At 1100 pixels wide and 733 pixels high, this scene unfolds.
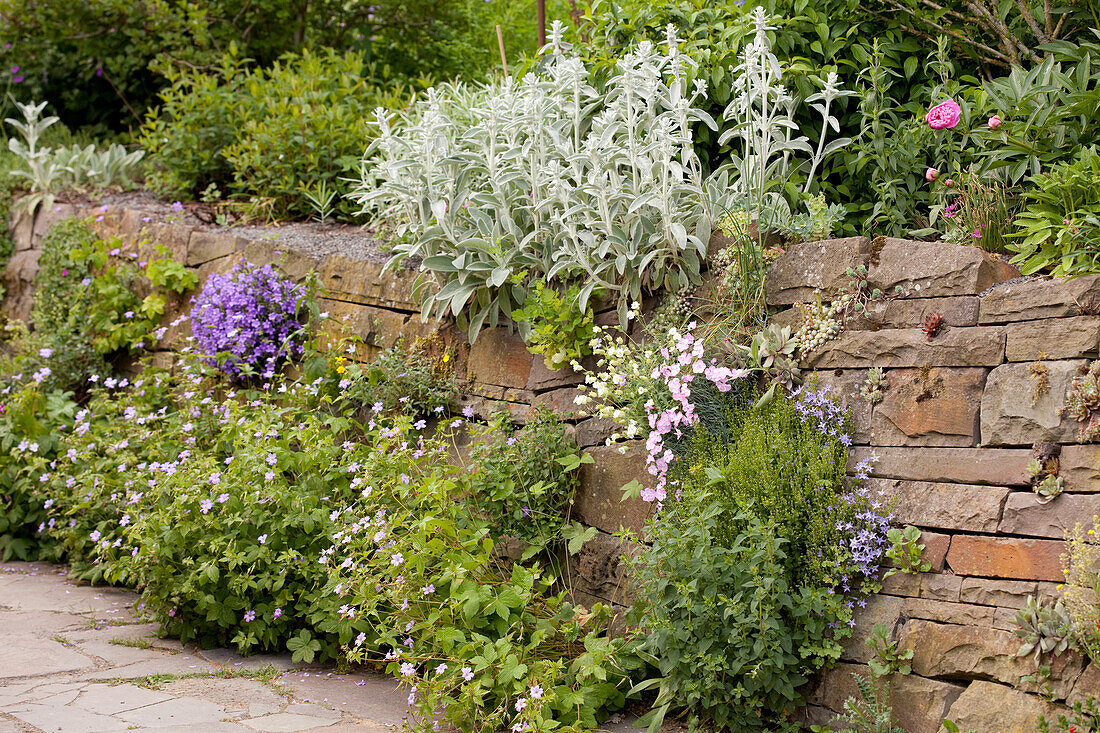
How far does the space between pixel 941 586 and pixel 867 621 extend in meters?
0.24

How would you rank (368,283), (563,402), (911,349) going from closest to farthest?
(911,349)
(563,402)
(368,283)

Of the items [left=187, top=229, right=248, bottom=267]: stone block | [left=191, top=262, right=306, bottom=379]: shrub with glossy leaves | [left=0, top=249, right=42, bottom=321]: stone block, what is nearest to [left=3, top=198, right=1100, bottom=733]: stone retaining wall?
[left=191, top=262, right=306, bottom=379]: shrub with glossy leaves

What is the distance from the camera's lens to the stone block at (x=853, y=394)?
286 cm

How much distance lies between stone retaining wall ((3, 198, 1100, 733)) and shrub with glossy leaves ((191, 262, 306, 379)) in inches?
89.7

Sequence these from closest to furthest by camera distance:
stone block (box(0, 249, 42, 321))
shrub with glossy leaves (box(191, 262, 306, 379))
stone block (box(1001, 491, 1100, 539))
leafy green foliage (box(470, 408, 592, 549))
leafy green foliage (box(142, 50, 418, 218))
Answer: stone block (box(1001, 491, 1100, 539)), leafy green foliage (box(470, 408, 592, 549)), shrub with glossy leaves (box(191, 262, 306, 379)), leafy green foliage (box(142, 50, 418, 218)), stone block (box(0, 249, 42, 321))

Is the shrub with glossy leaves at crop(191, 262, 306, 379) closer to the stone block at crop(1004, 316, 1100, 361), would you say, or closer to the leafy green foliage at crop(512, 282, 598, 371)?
the leafy green foliage at crop(512, 282, 598, 371)

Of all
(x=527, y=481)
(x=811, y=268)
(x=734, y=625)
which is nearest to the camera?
(x=734, y=625)

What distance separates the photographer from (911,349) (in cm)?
279

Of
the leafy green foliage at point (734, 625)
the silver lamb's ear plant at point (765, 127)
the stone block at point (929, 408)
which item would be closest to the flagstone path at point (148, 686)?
the leafy green foliage at point (734, 625)

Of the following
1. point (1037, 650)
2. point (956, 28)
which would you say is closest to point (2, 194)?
point (956, 28)

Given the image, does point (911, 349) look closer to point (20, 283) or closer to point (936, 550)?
point (936, 550)

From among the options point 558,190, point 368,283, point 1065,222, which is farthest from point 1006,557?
point 368,283

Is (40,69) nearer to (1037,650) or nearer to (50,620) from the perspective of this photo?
(50,620)

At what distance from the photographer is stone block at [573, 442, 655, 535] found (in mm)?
3178
